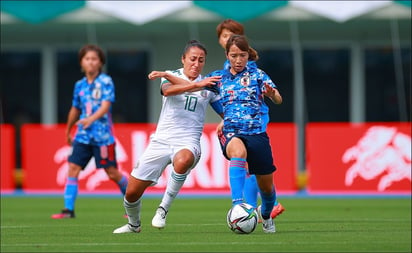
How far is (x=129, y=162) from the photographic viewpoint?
19.0m

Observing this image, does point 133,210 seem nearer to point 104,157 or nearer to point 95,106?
point 104,157

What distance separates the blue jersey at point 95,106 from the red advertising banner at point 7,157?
6.32m

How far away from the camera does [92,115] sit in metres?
13.2

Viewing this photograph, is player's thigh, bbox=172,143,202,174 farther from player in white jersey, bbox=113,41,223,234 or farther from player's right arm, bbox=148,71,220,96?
player's right arm, bbox=148,71,220,96

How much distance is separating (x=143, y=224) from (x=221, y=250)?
333 centimetres

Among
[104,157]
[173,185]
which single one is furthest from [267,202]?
[104,157]

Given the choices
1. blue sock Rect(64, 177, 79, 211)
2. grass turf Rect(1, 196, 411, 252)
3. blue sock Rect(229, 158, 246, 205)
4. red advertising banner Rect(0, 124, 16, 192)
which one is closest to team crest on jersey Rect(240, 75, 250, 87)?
blue sock Rect(229, 158, 246, 205)

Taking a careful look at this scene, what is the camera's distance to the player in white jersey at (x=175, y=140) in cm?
986

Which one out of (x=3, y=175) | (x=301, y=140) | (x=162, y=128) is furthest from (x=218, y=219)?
(x=301, y=140)

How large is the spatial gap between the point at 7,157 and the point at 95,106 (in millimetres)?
6595

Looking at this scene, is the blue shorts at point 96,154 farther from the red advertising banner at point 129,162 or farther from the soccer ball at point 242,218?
the red advertising banner at point 129,162

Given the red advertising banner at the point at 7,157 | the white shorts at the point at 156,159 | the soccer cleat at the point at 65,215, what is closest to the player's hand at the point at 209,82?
the white shorts at the point at 156,159

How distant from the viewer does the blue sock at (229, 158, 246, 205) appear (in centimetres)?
958

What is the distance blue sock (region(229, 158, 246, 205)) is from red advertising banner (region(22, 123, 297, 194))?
8969mm
